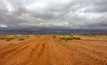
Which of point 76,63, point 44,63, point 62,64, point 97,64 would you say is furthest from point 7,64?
point 97,64

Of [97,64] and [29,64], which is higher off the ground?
[29,64]

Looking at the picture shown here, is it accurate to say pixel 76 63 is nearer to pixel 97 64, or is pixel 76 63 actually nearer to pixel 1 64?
pixel 97 64

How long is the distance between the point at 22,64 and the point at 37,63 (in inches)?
47.6

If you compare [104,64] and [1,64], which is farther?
[104,64]

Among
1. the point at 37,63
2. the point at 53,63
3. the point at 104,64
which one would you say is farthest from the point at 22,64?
the point at 104,64

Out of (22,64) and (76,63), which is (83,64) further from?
(22,64)

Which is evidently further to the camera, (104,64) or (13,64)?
(104,64)

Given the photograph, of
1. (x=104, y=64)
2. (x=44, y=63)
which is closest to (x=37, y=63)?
(x=44, y=63)

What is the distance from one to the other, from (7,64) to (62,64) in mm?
4542

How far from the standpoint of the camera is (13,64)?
4828 mm

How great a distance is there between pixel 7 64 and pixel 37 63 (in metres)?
2.43

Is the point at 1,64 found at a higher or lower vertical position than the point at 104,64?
higher

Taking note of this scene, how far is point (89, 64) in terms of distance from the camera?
5086 millimetres

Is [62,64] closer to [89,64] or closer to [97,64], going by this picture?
[89,64]
